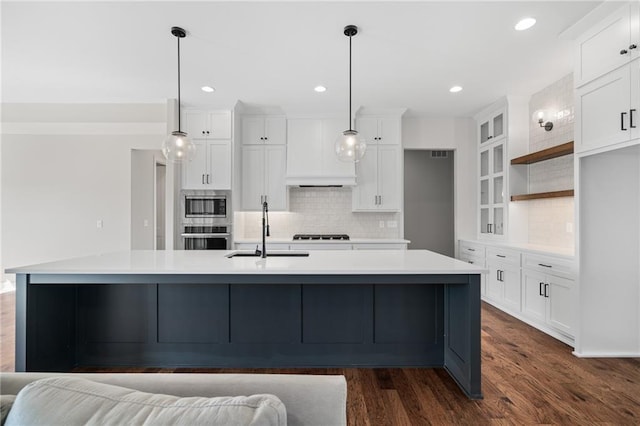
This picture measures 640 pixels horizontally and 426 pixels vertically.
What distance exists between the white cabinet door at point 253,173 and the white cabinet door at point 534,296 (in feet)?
12.0

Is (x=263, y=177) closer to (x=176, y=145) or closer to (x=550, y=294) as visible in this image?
(x=176, y=145)

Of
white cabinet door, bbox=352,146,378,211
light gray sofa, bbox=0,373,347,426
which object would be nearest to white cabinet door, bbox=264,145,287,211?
white cabinet door, bbox=352,146,378,211

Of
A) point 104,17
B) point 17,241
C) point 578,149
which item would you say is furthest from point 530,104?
point 17,241

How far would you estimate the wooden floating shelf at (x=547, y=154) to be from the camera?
11.4 feet

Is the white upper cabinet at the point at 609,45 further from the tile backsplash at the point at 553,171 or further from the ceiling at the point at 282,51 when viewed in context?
the tile backsplash at the point at 553,171

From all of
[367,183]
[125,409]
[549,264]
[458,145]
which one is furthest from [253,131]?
[125,409]

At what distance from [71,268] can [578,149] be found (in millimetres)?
4137

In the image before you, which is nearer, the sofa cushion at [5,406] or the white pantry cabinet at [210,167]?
the sofa cushion at [5,406]

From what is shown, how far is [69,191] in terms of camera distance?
18.6 feet

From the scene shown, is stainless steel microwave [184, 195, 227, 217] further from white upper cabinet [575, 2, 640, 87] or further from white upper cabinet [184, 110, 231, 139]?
white upper cabinet [575, 2, 640, 87]

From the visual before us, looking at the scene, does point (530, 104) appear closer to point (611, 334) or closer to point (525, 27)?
point (525, 27)

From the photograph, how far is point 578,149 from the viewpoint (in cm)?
297

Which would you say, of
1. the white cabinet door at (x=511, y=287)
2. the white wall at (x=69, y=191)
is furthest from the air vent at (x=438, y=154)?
the white wall at (x=69, y=191)

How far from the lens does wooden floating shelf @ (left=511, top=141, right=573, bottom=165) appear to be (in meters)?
3.47
